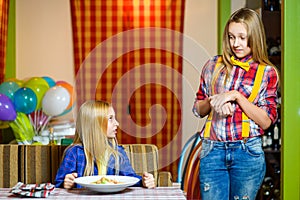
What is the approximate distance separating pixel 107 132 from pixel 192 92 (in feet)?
9.26

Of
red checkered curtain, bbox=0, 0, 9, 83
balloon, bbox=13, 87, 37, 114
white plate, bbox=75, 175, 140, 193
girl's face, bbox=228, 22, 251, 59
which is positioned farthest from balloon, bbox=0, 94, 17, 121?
girl's face, bbox=228, 22, 251, 59

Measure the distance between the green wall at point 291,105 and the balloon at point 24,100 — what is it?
71.1 inches

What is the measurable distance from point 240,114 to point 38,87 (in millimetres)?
2533

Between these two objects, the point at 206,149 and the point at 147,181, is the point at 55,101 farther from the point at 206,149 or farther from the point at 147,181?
the point at 206,149

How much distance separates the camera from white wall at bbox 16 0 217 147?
5.55m

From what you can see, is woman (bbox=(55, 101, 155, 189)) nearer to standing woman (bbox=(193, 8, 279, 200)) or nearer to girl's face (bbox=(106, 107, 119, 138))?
girl's face (bbox=(106, 107, 119, 138))

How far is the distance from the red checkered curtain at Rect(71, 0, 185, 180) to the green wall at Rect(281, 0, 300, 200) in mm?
2285

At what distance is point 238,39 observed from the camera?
2314 millimetres

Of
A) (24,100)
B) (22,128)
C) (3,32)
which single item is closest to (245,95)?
(24,100)

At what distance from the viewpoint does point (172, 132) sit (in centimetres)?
563

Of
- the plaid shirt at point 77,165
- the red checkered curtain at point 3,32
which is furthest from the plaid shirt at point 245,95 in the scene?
the red checkered curtain at point 3,32

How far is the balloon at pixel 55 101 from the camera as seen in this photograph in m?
4.49

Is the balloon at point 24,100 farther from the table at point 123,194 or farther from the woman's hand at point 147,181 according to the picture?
the woman's hand at point 147,181

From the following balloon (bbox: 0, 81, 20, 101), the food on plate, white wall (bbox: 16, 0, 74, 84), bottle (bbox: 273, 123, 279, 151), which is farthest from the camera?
white wall (bbox: 16, 0, 74, 84)
